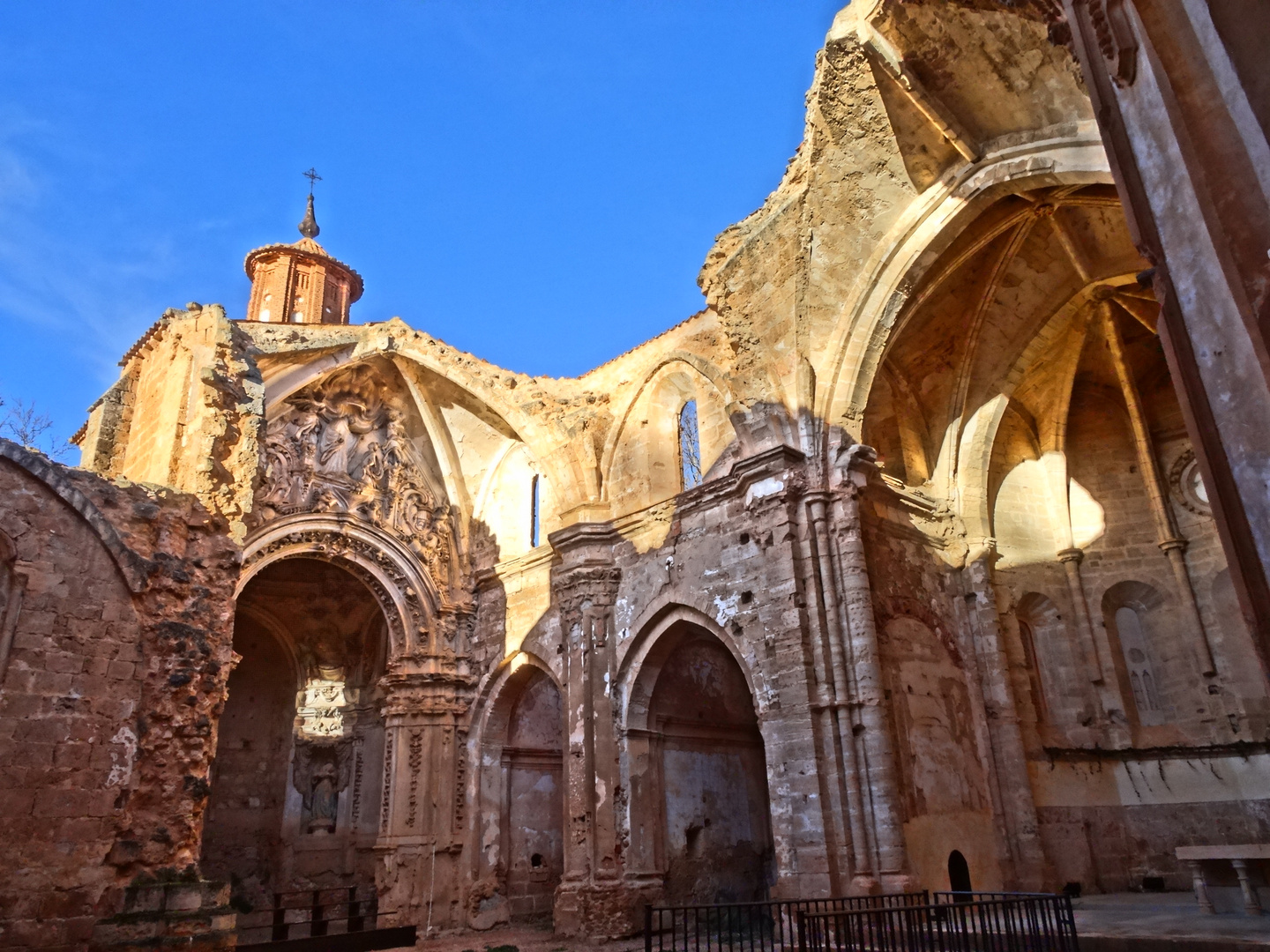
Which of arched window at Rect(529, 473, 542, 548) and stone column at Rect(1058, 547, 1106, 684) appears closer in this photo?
stone column at Rect(1058, 547, 1106, 684)

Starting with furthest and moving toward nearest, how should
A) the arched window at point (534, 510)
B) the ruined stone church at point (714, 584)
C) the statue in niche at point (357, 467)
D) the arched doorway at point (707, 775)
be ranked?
the arched window at point (534, 510) < the statue in niche at point (357, 467) < the arched doorway at point (707, 775) < the ruined stone church at point (714, 584)

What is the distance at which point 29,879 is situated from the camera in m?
7.37

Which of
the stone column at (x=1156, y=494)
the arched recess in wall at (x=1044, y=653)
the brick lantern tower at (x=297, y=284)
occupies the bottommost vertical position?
the arched recess in wall at (x=1044, y=653)

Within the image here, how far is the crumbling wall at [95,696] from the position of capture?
7.52 metres

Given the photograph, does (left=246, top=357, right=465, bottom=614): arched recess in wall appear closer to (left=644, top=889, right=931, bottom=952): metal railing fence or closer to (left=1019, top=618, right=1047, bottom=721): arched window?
(left=644, top=889, right=931, bottom=952): metal railing fence

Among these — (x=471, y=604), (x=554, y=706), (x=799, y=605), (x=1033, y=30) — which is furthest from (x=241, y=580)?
(x=1033, y=30)

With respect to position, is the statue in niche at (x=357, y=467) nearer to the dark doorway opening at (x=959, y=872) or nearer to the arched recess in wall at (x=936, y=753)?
the arched recess in wall at (x=936, y=753)

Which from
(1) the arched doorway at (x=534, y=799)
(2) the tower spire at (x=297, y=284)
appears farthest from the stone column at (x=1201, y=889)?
(2) the tower spire at (x=297, y=284)

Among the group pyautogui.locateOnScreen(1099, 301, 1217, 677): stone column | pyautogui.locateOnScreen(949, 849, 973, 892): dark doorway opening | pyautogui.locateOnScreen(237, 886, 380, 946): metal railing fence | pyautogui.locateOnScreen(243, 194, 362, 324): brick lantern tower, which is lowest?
pyautogui.locateOnScreen(237, 886, 380, 946): metal railing fence

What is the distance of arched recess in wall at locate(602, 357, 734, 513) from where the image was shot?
12539mm

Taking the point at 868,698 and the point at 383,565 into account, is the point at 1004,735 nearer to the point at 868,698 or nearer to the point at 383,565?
the point at 868,698

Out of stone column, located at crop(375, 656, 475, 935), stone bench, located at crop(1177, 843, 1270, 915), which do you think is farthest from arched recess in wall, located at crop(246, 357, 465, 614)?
→ stone bench, located at crop(1177, 843, 1270, 915)

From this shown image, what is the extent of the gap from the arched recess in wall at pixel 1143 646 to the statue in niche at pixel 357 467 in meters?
10.4

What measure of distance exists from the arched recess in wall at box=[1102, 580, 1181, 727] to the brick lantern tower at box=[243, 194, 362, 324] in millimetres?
Answer: 19095
